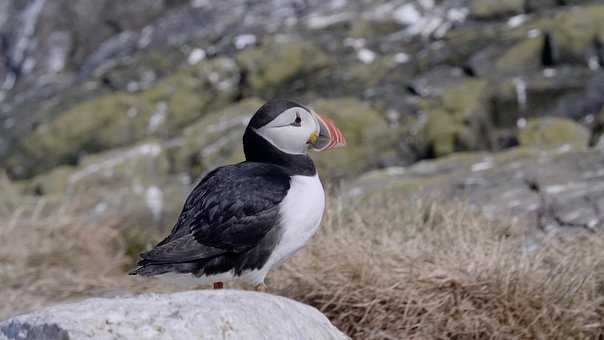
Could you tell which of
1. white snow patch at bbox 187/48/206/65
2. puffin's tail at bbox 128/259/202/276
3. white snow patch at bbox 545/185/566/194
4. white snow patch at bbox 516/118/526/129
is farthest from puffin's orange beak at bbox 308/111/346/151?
white snow patch at bbox 187/48/206/65

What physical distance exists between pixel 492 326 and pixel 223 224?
1.48 metres

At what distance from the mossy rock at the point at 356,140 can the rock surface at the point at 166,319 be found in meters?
8.91

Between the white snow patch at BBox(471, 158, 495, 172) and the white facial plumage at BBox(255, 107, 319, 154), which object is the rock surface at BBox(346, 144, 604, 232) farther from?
the white facial plumage at BBox(255, 107, 319, 154)

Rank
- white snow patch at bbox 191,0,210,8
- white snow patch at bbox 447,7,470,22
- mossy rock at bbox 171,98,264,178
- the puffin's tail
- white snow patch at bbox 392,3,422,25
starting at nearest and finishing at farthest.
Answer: the puffin's tail → mossy rock at bbox 171,98,264,178 → white snow patch at bbox 447,7,470,22 → white snow patch at bbox 392,3,422,25 → white snow patch at bbox 191,0,210,8

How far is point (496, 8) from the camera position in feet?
56.6

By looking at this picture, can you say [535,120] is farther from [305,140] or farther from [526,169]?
[305,140]

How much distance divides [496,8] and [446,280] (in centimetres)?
1388

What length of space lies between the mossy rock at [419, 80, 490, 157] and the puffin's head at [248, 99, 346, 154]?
30.8 feet

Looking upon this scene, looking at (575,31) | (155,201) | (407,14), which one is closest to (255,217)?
(155,201)

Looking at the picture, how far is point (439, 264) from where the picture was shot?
14.3 ft

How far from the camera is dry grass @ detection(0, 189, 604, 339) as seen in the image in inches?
164

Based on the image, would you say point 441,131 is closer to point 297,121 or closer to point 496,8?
point 496,8

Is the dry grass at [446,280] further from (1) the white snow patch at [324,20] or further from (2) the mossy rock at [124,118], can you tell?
(1) the white snow patch at [324,20]

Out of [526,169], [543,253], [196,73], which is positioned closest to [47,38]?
[196,73]
